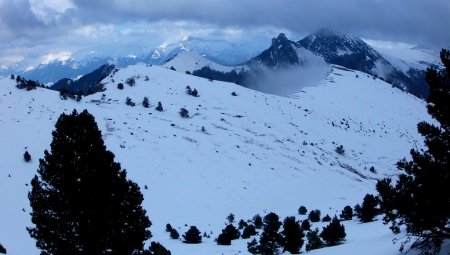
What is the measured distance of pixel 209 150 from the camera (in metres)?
75.8

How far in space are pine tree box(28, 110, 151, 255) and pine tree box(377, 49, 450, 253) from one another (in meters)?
10.6

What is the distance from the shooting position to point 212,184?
65.0 m

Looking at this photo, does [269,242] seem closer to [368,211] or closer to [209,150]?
[368,211]

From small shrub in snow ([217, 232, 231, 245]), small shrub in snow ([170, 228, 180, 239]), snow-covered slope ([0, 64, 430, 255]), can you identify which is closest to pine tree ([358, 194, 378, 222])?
A: snow-covered slope ([0, 64, 430, 255])

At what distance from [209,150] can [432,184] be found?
61.2m

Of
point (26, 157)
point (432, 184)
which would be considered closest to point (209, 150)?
point (26, 157)

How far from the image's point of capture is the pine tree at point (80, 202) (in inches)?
663

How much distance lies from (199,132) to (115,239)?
6529 centimetres

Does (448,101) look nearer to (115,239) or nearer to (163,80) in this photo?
(115,239)

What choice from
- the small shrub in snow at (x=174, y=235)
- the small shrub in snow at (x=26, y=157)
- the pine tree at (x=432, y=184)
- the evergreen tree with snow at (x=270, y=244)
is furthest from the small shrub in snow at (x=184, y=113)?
the pine tree at (x=432, y=184)

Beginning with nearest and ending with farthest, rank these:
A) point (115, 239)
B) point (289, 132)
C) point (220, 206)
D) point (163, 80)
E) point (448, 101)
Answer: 1. point (448, 101)
2. point (115, 239)
3. point (220, 206)
4. point (289, 132)
5. point (163, 80)

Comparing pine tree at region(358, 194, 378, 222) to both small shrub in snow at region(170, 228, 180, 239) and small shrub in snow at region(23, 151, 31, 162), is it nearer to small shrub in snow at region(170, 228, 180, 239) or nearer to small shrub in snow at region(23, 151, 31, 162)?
small shrub in snow at region(170, 228, 180, 239)

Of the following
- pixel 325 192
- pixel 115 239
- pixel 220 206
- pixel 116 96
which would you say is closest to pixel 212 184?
pixel 220 206

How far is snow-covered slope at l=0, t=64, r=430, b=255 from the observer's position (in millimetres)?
54688
